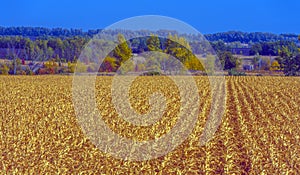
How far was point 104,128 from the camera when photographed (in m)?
12.8

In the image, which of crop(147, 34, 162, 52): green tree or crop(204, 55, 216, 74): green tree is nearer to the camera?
crop(147, 34, 162, 52): green tree

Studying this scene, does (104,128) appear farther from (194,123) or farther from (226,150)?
(226,150)

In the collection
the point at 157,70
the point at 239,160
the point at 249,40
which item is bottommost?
the point at 239,160

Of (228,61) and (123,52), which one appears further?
(228,61)

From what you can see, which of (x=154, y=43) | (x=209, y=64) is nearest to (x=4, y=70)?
(x=154, y=43)

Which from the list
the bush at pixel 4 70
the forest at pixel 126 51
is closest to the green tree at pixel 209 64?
the forest at pixel 126 51

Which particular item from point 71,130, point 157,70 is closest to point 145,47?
point 157,70

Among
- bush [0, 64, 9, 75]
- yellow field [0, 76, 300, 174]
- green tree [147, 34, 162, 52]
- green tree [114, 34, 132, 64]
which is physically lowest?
yellow field [0, 76, 300, 174]

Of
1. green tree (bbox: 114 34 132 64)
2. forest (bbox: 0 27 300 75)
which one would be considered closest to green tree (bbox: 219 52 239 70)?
forest (bbox: 0 27 300 75)

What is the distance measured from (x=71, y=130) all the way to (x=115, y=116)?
289cm

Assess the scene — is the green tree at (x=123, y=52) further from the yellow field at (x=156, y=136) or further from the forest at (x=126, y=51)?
the yellow field at (x=156, y=136)

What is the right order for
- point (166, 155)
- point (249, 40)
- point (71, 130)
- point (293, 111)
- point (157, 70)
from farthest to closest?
point (249, 40)
point (157, 70)
point (293, 111)
point (71, 130)
point (166, 155)

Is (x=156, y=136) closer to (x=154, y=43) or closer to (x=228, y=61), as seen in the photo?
(x=154, y=43)

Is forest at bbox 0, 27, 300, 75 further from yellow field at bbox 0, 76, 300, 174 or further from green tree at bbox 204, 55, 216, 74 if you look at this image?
yellow field at bbox 0, 76, 300, 174
